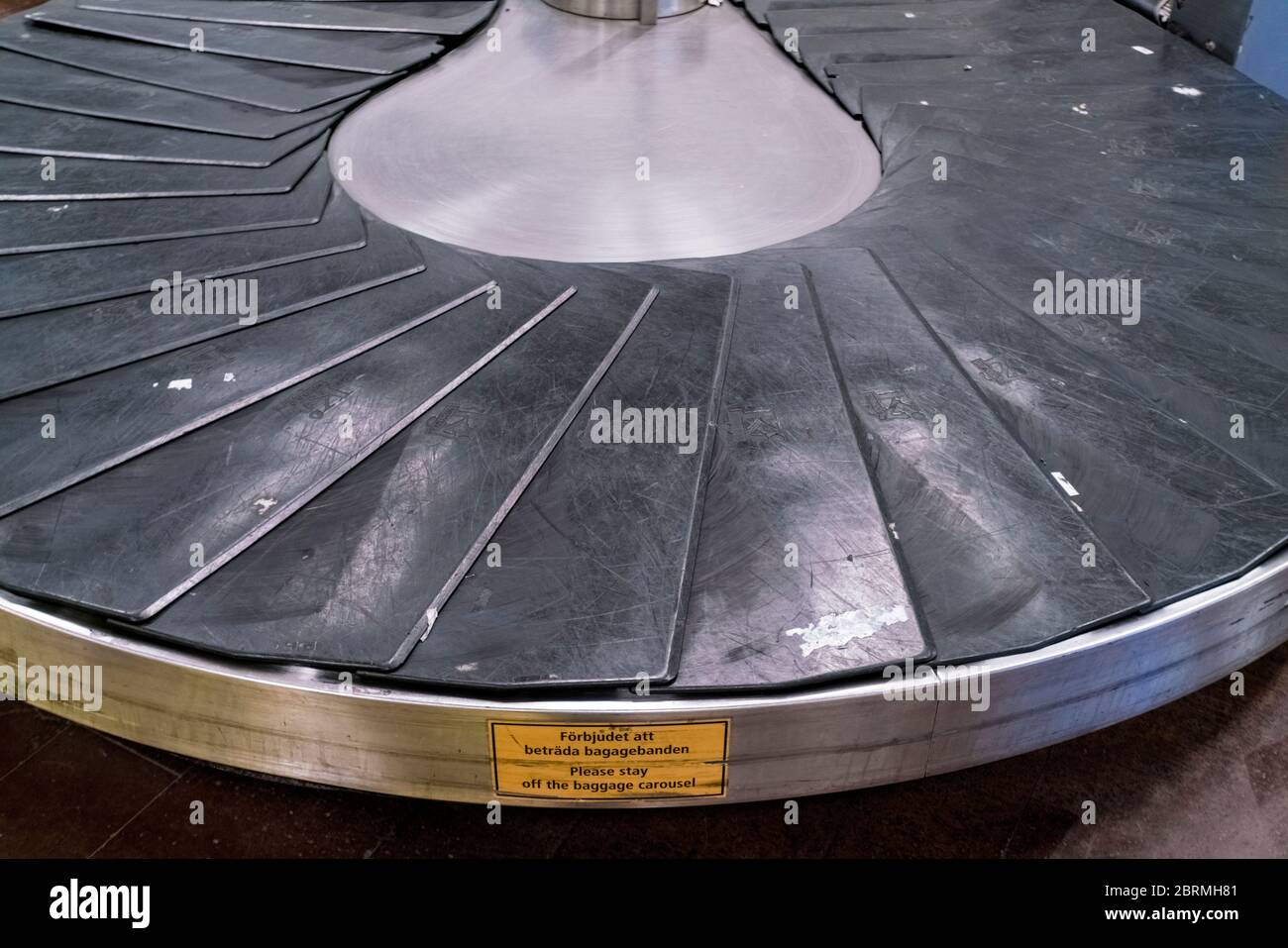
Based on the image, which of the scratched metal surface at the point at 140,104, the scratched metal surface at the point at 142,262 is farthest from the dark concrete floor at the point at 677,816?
the scratched metal surface at the point at 140,104

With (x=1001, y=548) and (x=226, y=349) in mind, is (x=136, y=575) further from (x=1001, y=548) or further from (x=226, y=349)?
(x=1001, y=548)

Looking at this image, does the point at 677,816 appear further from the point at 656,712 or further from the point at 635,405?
the point at 635,405

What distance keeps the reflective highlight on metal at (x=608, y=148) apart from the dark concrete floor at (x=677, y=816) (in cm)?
129

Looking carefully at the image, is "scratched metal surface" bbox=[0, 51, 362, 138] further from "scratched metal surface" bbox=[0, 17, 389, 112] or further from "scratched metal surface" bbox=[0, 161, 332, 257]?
"scratched metal surface" bbox=[0, 161, 332, 257]

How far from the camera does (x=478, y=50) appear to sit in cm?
362

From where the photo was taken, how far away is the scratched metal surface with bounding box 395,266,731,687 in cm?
151

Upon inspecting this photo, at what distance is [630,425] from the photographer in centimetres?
193

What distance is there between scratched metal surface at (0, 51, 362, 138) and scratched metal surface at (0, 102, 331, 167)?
25 millimetres

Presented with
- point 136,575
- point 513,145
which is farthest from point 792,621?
Result: point 513,145

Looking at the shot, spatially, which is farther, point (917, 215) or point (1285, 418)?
point (917, 215)

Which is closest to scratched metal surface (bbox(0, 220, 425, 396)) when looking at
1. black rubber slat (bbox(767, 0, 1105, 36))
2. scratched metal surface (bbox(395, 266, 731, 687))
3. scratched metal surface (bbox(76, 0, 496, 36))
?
scratched metal surface (bbox(395, 266, 731, 687))

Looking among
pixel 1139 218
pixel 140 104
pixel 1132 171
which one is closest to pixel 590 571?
pixel 1139 218

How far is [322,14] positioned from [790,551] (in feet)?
9.37

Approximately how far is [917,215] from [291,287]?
1.43 metres
